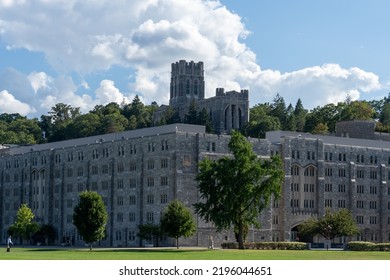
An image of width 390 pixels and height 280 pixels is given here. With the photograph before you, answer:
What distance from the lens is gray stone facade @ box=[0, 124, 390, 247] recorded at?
426 ft

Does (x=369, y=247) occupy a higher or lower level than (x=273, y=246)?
higher

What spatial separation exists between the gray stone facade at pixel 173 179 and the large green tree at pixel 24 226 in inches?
245

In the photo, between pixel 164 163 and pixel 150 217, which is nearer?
pixel 164 163

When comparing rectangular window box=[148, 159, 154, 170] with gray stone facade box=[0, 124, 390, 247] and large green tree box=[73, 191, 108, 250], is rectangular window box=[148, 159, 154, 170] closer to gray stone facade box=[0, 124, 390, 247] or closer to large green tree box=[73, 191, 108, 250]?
gray stone facade box=[0, 124, 390, 247]

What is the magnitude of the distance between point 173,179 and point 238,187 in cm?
2161

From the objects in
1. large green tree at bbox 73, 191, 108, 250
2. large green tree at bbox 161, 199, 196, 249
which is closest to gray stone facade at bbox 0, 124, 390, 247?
large green tree at bbox 161, 199, 196, 249

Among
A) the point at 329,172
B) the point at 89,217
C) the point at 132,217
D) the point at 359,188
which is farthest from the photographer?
the point at 359,188

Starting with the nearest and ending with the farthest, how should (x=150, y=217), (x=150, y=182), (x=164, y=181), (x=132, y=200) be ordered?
(x=164, y=181) < (x=150, y=217) < (x=150, y=182) < (x=132, y=200)

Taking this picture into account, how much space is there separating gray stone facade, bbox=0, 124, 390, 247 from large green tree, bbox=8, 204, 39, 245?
621 cm

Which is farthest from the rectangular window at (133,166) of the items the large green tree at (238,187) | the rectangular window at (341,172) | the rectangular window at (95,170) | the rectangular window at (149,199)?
the rectangular window at (341,172)

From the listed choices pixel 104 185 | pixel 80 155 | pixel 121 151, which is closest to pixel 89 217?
pixel 121 151

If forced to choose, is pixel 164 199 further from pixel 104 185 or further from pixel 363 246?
pixel 363 246

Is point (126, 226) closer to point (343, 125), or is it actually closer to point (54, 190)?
point (54, 190)

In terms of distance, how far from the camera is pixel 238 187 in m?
108
